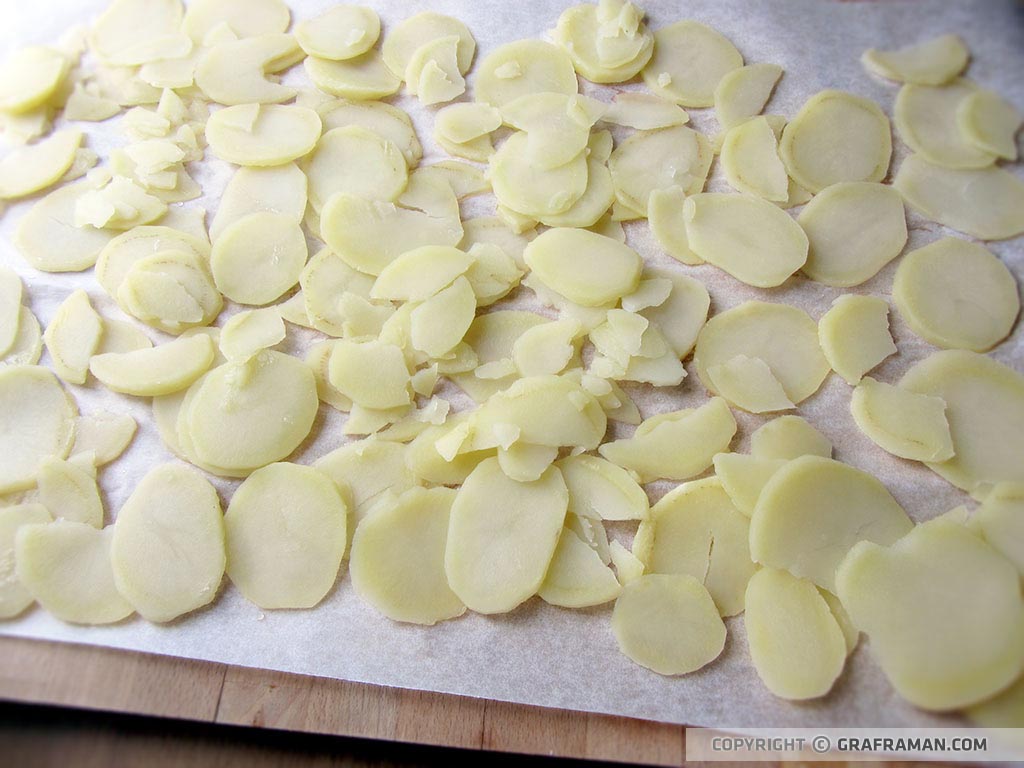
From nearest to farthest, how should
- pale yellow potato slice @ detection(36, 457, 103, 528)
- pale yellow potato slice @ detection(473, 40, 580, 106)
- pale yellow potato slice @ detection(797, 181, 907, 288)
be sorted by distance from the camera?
pale yellow potato slice @ detection(36, 457, 103, 528)
pale yellow potato slice @ detection(797, 181, 907, 288)
pale yellow potato slice @ detection(473, 40, 580, 106)

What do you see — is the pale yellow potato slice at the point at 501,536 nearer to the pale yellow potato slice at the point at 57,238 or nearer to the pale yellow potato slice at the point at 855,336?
the pale yellow potato slice at the point at 855,336

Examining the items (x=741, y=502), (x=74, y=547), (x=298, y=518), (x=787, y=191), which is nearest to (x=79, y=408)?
(x=74, y=547)

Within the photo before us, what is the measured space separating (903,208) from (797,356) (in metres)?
0.24

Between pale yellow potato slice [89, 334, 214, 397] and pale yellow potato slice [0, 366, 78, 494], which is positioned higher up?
pale yellow potato slice [89, 334, 214, 397]

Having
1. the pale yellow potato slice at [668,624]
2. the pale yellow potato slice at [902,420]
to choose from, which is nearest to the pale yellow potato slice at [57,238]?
the pale yellow potato slice at [668,624]

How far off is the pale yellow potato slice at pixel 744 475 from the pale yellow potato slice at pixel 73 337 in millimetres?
614

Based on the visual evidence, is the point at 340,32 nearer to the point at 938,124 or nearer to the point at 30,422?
the point at 30,422

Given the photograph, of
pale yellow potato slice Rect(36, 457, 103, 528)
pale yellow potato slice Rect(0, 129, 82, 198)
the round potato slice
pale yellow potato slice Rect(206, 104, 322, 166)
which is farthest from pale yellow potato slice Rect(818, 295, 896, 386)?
pale yellow potato slice Rect(0, 129, 82, 198)

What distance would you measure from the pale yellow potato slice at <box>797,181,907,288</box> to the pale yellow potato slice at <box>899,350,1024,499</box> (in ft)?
0.40

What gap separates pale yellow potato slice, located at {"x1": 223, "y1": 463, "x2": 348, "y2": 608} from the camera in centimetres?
69

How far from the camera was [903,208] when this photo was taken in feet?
2.90

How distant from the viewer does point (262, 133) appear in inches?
36.0

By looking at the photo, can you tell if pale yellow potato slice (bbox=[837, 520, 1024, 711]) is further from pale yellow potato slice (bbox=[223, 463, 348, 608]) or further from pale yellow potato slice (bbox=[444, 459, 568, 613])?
pale yellow potato slice (bbox=[223, 463, 348, 608])

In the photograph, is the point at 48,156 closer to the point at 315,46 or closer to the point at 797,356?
the point at 315,46
